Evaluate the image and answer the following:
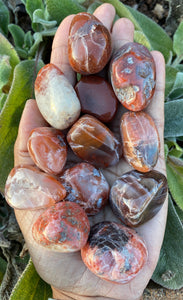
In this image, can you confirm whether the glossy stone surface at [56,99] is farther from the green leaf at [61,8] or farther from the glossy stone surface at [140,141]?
the green leaf at [61,8]

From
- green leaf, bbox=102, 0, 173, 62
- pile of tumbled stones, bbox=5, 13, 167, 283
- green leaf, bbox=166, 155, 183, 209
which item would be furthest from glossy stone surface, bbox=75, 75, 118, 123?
green leaf, bbox=102, 0, 173, 62

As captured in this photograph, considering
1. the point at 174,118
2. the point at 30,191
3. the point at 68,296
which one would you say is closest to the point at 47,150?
the point at 30,191

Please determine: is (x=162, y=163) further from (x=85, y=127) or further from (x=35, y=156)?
(x=35, y=156)

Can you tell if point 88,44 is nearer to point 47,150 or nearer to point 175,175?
point 47,150

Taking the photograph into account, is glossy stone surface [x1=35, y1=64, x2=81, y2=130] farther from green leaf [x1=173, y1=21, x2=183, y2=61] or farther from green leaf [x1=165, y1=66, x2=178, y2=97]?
green leaf [x1=173, y1=21, x2=183, y2=61]

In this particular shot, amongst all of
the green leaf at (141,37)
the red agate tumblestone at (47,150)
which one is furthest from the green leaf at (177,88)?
the red agate tumblestone at (47,150)
